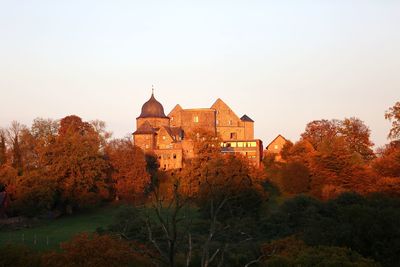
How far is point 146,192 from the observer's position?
2594 inches

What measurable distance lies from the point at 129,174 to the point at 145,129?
2204 centimetres

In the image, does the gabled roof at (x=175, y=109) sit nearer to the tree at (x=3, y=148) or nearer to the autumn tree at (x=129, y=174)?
the autumn tree at (x=129, y=174)

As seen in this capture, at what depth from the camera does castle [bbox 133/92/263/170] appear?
261 feet

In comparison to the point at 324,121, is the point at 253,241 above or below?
below

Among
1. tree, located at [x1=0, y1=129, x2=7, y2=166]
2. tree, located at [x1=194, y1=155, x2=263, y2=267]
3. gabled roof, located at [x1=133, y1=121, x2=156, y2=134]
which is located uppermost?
gabled roof, located at [x1=133, y1=121, x2=156, y2=134]

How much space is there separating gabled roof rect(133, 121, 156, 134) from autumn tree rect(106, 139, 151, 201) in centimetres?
1794

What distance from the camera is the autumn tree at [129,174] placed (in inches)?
2482

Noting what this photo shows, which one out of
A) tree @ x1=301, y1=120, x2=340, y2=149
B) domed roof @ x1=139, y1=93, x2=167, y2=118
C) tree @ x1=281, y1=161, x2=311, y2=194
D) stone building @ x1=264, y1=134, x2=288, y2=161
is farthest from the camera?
stone building @ x1=264, y1=134, x2=288, y2=161

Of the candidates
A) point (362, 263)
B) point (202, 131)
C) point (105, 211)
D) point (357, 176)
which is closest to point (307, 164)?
point (357, 176)

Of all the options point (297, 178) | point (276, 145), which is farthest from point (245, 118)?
point (297, 178)

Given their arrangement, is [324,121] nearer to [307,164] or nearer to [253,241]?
[307,164]

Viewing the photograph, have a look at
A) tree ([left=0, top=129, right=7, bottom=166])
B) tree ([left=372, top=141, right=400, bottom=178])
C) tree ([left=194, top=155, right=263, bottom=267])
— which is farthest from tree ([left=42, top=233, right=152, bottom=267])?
tree ([left=0, top=129, right=7, bottom=166])

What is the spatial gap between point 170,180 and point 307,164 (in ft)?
52.3

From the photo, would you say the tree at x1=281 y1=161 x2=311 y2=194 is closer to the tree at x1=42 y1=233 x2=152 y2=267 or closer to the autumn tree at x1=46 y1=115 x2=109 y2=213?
the autumn tree at x1=46 y1=115 x2=109 y2=213
